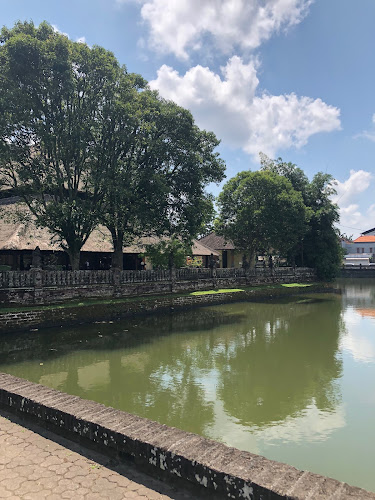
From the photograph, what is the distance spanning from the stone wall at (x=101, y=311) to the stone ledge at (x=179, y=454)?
9.68m

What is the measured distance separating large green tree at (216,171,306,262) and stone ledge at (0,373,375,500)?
23.6 m

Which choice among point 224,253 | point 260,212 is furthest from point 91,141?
point 224,253

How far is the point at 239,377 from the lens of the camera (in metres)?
8.59

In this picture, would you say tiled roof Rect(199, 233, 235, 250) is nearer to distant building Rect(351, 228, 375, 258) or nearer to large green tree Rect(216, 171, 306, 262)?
large green tree Rect(216, 171, 306, 262)

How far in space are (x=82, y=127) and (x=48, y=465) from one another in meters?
14.4

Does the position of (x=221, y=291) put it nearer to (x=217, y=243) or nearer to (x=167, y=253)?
(x=167, y=253)

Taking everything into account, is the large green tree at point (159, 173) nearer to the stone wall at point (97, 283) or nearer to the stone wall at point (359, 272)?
the stone wall at point (97, 283)

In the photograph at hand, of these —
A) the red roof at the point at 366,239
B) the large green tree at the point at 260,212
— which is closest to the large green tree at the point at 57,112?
the large green tree at the point at 260,212

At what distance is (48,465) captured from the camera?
3.32 metres

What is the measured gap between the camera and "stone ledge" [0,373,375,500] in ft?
8.14

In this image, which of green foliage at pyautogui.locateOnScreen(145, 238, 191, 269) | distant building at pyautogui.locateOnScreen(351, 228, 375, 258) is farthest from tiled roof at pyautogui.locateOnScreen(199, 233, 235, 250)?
distant building at pyautogui.locateOnScreen(351, 228, 375, 258)

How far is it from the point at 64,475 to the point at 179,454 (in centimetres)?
113

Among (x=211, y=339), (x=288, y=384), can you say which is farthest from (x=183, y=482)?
(x=211, y=339)

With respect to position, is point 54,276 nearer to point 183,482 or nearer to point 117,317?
point 117,317
